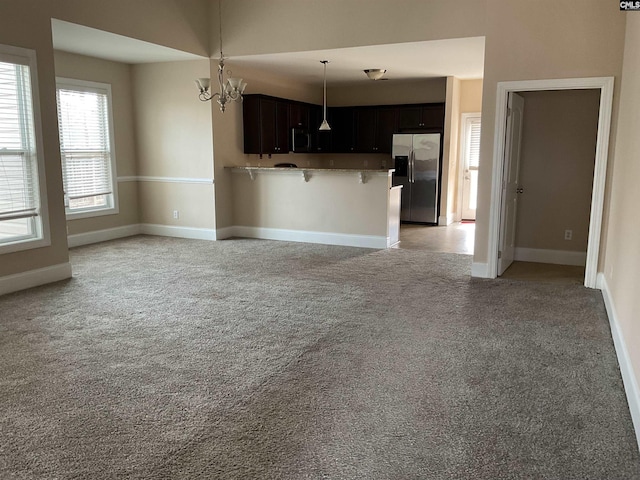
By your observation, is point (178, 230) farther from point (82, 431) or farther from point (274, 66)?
point (82, 431)

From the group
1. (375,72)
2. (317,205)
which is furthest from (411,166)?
(317,205)

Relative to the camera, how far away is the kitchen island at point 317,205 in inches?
277

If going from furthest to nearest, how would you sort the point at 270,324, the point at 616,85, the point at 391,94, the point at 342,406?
the point at 391,94 → the point at 616,85 → the point at 270,324 → the point at 342,406

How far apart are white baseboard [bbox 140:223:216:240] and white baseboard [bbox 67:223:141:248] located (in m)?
0.17

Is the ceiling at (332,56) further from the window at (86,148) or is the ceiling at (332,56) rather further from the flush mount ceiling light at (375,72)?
the window at (86,148)

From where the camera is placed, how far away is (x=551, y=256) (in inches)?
247

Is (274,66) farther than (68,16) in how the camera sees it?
Yes

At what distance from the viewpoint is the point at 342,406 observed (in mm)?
2764

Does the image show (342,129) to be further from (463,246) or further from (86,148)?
(86,148)

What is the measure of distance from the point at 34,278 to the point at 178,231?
9.66 ft

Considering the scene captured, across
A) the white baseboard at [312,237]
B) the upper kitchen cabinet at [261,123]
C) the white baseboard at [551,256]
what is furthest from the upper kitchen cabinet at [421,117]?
the white baseboard at [551,256]

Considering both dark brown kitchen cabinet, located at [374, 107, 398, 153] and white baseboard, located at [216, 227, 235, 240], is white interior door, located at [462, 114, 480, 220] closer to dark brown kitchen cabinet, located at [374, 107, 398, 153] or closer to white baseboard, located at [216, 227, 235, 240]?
dark brown kitchen cabinet, located at [374, 107, 398, 153]

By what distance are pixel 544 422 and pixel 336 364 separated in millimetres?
1237

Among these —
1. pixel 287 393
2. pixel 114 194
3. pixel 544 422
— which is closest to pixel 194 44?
pixel 114 194
